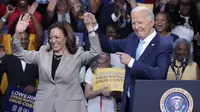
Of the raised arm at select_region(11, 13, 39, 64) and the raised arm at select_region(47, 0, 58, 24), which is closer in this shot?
the raised arm at select_region(11, 13, 39, 64)

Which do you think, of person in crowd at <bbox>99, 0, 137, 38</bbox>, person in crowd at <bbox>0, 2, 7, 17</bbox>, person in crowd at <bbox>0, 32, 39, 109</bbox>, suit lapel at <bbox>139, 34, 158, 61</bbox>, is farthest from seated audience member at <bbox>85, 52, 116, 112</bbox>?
person in crowd at <bbox>0, 2, 7, 17</bbox>

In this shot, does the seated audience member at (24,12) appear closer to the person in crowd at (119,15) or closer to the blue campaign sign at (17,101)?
the person in crowd at (119,15)

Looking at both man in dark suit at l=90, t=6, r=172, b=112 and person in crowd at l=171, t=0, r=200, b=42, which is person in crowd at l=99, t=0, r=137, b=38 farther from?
man in dark suit at l=90, t=6, r=172, b=112

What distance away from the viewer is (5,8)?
864 centimetres

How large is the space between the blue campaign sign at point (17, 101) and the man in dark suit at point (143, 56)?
245 cm

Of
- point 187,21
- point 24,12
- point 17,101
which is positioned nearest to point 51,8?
point 24,12

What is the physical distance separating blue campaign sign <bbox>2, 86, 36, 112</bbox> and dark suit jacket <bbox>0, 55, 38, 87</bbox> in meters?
0.12

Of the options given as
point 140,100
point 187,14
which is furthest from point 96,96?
point 140,100

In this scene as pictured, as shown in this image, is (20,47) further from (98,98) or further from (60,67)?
(98,98)

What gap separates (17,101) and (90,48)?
203 cm

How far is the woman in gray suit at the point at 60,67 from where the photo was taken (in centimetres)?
552

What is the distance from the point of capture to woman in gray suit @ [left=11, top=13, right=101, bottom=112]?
5520 millimetres

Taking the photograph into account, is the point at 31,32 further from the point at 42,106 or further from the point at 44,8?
the point at 42,106

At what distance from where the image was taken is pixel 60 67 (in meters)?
5.55
